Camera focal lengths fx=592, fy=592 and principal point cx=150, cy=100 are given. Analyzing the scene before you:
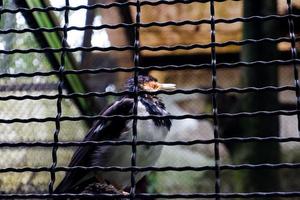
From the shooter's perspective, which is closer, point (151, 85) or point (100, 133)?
point (100, 133)

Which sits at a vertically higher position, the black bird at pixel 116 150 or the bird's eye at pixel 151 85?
the bird's eye at pixel 151 85

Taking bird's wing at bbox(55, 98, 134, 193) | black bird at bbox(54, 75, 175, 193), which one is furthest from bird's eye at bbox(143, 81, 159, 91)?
bird's wing at bbox(55, 98, 134, 193)

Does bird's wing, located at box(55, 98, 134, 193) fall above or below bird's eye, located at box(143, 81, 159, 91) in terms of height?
below

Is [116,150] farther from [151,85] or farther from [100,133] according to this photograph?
[151,85]

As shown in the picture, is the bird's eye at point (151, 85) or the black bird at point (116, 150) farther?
the bird's eye at point (151, 85)

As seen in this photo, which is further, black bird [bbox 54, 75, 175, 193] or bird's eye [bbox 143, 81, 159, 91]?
bird's eye [bbox 143, 81, 159, 91]

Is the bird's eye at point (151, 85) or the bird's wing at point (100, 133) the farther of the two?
the bird's eye at point (151, 85)

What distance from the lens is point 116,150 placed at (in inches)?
93.6

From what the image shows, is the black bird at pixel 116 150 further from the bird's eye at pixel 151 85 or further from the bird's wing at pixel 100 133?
the bird's eye at pixel 151 85

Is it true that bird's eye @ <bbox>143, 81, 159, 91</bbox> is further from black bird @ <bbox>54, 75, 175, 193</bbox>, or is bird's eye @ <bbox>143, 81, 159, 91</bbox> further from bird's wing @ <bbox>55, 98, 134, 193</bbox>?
bird's wing @ <bbox>55, 98, 134, 193</bbox>

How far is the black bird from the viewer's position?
2264 millimetres

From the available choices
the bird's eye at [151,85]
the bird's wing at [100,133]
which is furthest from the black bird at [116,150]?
the bird's eye at [151,85]

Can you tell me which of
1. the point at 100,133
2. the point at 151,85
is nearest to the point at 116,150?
the point at 100,133

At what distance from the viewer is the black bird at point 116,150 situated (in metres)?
2.26
